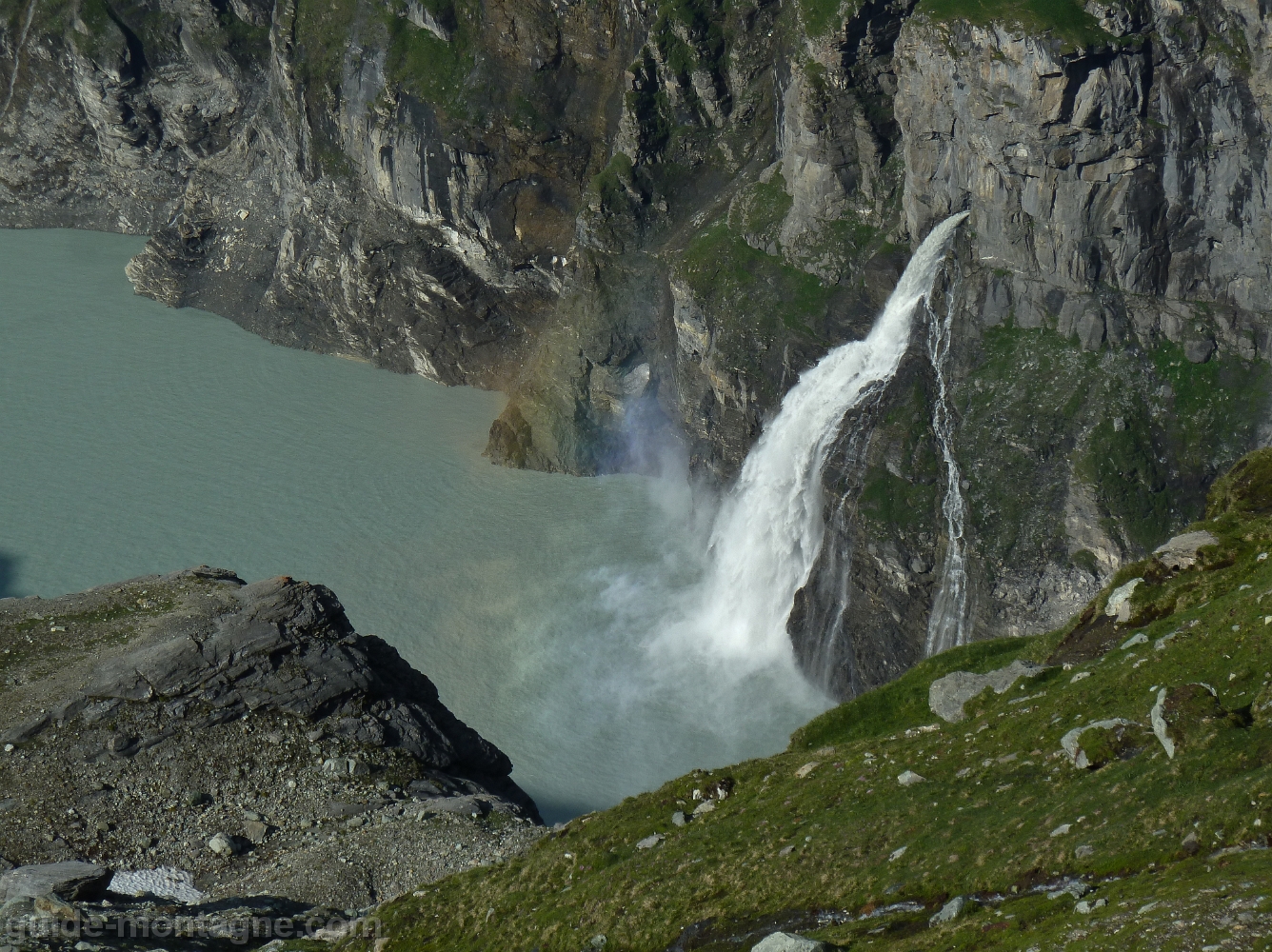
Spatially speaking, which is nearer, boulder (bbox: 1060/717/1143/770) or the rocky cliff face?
boulder (bbox: 1060/717/1143/770)

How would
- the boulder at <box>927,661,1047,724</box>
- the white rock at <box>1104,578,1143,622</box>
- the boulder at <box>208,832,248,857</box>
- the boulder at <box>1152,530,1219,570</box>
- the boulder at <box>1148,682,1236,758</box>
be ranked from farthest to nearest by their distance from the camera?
the boulder at <box>208,832,248,857</box>, the white rock at <box>1104,578,1143,622</box>, the boulder at <box>1152,530,1219,570</box>, the boulder at <box>927,661,1047,724</box>, the boulder at <box>1148,682,1236,758</box>

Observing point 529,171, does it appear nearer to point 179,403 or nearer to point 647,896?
point 179,403

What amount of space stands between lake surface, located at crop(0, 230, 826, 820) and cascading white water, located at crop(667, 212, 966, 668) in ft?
5.82

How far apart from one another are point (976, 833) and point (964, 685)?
476 inches

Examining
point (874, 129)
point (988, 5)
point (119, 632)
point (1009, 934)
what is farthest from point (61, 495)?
point (1009, 934)

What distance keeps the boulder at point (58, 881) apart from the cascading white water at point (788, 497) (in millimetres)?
36116

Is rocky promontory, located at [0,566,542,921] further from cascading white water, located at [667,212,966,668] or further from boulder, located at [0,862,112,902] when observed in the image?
cascading white water, located at [667,212,966,668]

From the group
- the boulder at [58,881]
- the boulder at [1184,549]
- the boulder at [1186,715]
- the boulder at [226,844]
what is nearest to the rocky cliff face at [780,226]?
the boulder at [1184,549]

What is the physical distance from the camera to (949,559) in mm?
60969

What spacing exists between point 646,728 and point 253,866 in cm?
2340

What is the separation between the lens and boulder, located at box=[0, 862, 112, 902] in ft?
111

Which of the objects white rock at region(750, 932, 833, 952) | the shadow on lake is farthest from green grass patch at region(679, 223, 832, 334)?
white rock at region(750, 932, 833, 952)

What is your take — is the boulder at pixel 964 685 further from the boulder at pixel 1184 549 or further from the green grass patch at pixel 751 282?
the green grass patch at pixel 751 282

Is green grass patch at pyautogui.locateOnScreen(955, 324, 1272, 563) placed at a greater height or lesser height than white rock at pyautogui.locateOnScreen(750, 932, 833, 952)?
greater
